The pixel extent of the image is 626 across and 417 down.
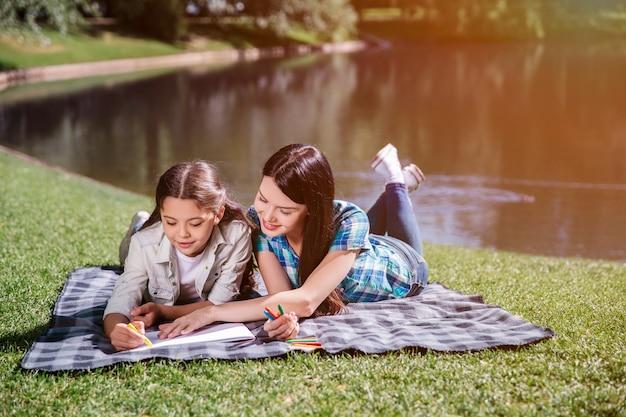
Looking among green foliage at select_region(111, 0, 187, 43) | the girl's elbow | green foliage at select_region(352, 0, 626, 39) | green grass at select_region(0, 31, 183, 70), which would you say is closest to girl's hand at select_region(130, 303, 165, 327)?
the girl's elbow

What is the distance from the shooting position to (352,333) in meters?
4.26

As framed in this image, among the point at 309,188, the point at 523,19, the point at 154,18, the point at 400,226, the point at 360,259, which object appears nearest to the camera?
the point at 309,188

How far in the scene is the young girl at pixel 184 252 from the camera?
4.23 metres

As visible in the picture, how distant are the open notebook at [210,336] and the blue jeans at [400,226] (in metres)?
1.31

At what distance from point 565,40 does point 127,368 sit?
6054 cm

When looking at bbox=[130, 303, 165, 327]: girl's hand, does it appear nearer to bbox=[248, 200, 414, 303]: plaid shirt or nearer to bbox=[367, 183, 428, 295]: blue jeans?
bbox=[248, 200, 414, 303]: plaid shirt

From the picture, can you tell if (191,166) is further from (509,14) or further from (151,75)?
(509,14)

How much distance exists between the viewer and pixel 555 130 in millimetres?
19828

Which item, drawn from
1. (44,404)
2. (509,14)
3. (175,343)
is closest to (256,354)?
(175,343)

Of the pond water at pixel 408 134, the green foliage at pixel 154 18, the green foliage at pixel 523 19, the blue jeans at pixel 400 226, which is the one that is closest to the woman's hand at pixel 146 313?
the blue jeans at pixel 400 226

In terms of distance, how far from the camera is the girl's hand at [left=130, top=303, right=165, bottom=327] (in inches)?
170

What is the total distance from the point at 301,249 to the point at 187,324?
0.76 m

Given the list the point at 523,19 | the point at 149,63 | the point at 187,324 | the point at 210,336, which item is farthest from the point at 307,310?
the point at 523,19

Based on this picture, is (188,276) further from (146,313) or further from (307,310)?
(307,310)
